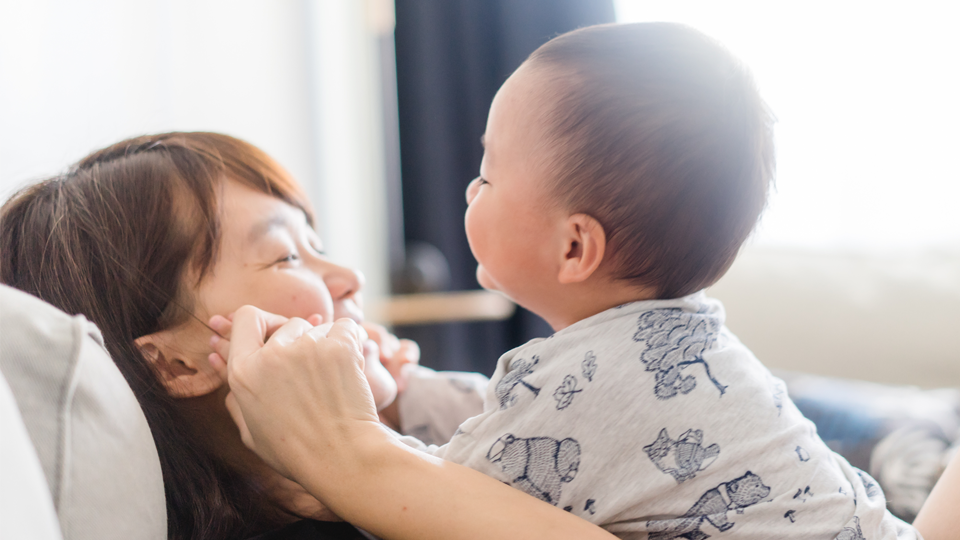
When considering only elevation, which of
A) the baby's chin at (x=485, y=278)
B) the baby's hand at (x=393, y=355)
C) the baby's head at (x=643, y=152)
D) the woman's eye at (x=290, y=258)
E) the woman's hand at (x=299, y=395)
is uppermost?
the baby's head at (x=643, y=152)

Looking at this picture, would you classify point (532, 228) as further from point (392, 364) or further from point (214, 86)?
point (214, 86)

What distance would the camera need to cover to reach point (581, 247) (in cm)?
75

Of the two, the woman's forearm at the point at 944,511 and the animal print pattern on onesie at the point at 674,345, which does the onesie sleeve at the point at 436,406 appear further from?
the woman's forearm at the point at 944,511

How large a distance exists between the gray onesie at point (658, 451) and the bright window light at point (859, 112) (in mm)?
1163

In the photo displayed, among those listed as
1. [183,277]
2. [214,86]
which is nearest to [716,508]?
[183,277]

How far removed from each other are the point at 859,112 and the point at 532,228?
1468 mm

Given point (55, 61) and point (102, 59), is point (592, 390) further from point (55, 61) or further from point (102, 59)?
point (102, 59)

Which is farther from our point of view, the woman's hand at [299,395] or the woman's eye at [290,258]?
the woman's eye at [290,258]

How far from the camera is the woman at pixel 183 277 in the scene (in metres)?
0.74

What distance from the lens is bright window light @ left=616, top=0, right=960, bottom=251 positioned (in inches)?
67.4

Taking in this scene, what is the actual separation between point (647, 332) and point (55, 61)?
153 centimetres

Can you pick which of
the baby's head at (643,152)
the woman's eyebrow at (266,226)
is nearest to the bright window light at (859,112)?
the baby's head at (643,152)

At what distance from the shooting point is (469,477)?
2.05 ft

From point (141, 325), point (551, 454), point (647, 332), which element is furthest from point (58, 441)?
point (647, 332)
